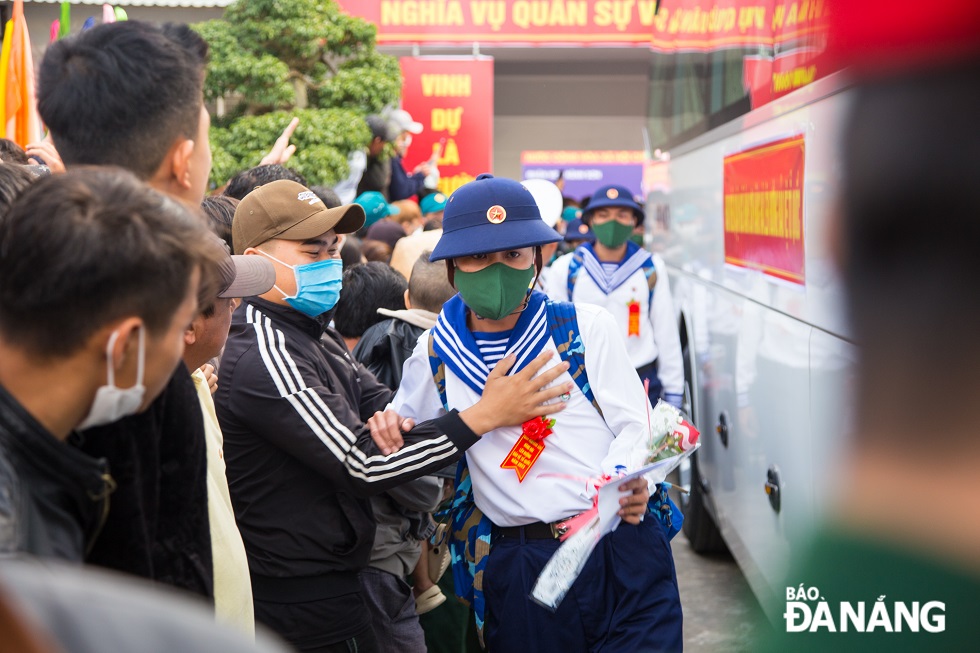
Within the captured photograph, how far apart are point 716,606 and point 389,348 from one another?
2.91m

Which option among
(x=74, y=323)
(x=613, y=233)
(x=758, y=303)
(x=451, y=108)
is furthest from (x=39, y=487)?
(x=451, y=108)

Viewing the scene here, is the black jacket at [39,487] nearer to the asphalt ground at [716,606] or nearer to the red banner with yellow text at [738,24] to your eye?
the red banner with yellow text at [738,24]

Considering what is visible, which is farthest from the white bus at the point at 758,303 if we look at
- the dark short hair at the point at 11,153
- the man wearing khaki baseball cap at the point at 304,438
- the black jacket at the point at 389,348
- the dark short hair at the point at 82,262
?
the dark short hair at the point at 11,153

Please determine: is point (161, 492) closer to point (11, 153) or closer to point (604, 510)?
point (604, 510)

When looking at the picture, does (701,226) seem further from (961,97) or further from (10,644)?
(10,644)

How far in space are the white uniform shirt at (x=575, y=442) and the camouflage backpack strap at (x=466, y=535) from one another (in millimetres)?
77

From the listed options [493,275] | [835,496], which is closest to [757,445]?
[835,496]

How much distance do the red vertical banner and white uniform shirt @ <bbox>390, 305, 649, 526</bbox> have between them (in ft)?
53.2

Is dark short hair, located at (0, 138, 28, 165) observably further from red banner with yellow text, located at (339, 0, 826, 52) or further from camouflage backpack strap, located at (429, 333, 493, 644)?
red banner with yellow text, located at (339, 0, 826, 52)

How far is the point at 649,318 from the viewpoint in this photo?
22.6 ft

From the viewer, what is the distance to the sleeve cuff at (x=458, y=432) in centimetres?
284

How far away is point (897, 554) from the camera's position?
8.02 feet

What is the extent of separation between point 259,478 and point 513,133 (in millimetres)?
21491

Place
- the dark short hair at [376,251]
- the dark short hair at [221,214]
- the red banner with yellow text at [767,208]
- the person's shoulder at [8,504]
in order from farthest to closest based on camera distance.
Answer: the dark short hair at [376,251] → the red banner with yellow text at [767,208] → the dark short hair at [221,214] → the person's shoulder at [8,504]
